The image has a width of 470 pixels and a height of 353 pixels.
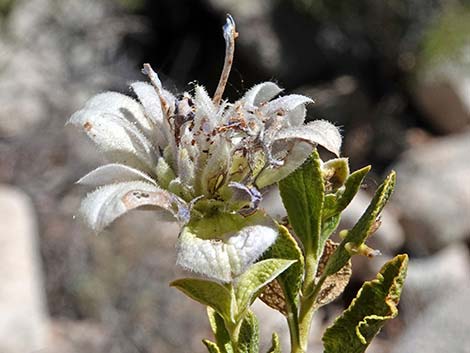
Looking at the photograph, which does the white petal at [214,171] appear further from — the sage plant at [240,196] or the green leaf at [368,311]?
the green leaf at [368,311]

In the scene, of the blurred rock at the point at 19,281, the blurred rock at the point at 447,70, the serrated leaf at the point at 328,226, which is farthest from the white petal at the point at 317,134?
the blurred rock at the point at 447,70

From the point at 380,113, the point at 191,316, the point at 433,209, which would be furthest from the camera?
the point at 380,113

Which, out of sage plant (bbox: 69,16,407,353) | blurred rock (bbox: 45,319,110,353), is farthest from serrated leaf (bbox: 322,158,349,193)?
blurred rock (bbox: 45,319,110,353)

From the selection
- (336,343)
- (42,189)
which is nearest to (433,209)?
(42,189)

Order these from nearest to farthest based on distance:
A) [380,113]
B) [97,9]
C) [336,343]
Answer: [336,343], [97,9], [380,113]

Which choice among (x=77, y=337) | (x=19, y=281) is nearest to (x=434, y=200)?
(x=77, y=337)

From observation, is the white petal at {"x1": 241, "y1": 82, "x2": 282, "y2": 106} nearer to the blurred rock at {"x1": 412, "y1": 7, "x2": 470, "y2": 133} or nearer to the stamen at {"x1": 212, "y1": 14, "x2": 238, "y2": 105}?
the stamen at {"x1": 212, "y1": 14, "x2": 238, "y2": 105}

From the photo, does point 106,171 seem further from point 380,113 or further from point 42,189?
point 380,113
